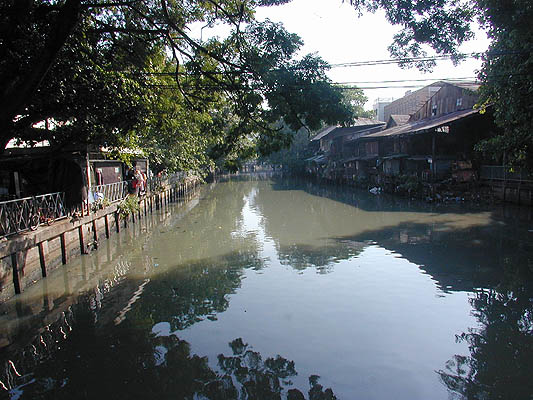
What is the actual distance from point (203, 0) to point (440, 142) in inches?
911

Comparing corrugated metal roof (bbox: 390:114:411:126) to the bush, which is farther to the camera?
corrugated metal roof (bbox: 390:114:411:126)

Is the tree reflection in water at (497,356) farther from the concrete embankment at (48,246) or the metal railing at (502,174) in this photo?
the metal railing at (502,174)

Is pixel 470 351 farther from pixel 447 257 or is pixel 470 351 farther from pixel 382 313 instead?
pixel 447 257

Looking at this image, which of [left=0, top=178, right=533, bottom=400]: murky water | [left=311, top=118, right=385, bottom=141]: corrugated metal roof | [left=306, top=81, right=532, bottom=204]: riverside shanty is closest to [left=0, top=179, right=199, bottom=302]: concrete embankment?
[left=0, top=178, right=533, bottom=400]: murky water

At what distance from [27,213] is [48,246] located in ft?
3.98

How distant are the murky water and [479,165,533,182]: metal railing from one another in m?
7.22

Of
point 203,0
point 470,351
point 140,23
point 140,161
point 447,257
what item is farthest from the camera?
point 140,161

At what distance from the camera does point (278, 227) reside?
64.7 ft

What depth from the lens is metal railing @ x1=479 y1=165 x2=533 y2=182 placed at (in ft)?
69.5

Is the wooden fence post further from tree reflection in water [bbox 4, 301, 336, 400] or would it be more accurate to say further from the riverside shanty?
the riverside shanty

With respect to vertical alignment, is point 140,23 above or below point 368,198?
above

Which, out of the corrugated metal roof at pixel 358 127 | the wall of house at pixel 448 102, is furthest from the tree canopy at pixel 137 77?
the corrugated metal roof at pixel 358 127

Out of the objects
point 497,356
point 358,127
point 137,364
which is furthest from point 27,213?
point 358,127

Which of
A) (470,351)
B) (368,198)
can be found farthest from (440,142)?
(470,351)
